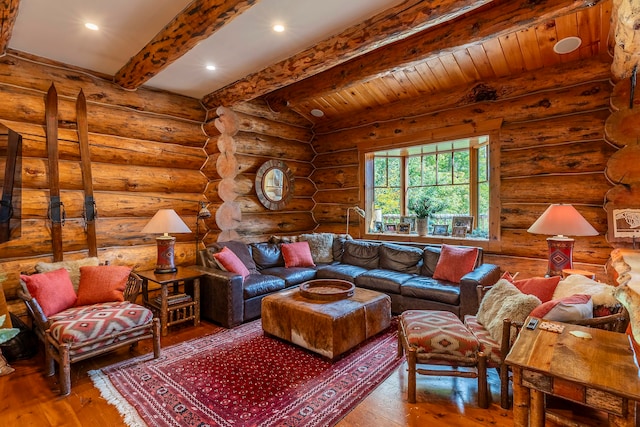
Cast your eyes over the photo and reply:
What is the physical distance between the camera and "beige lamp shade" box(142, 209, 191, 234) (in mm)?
3646

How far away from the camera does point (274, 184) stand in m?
5.55

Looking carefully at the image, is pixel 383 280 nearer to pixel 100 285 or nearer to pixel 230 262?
pixel 230 262

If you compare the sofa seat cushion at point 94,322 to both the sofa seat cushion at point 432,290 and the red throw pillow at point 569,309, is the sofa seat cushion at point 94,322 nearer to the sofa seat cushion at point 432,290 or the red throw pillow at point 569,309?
the sofa seat cushion at point 432,290

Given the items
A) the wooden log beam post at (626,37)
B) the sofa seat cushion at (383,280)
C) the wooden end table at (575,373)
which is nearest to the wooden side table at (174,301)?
the sofa seat cushion at (383,280)

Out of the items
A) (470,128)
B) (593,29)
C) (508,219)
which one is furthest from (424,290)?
(593,29)

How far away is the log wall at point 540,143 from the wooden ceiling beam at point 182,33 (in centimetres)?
319

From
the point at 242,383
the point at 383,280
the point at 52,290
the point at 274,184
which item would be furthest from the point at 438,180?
the point at 52,290

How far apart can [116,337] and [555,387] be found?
294cm

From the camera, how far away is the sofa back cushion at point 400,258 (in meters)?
4.39

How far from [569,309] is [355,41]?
269 centimetres

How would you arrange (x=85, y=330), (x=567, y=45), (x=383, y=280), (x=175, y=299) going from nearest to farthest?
1. (x=85, y=330)
2. (x=567, y=45)
3. (x=175, y=299)
4. (x=383, y=280)

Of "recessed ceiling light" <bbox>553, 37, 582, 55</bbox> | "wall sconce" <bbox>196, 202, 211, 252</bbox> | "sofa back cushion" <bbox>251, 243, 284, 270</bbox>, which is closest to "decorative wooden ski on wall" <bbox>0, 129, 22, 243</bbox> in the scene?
"wall sconce" <bbox>196, 202, 211, 252</bbox>

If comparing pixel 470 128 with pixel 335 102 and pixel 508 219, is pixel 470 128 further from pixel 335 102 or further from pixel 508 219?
pixel 335 102

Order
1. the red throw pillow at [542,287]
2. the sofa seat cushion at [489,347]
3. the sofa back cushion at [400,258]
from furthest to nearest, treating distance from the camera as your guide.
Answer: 1. the sofa back cushion at [400,258]
2. the red throw pillow at [542,287]
3. the sofa seat cushion at [489,347]
